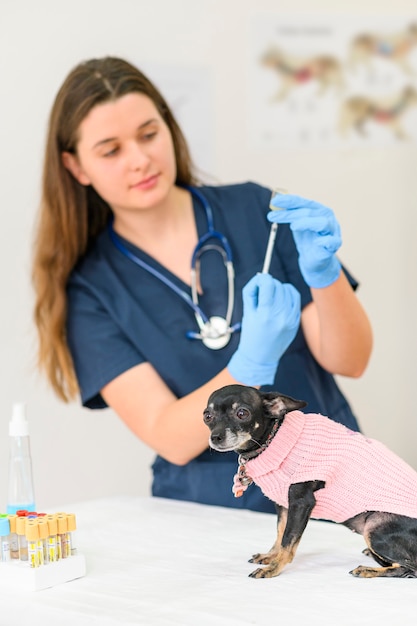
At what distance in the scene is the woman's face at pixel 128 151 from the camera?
1598 mm

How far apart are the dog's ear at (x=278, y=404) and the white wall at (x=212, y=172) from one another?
151 centimetres

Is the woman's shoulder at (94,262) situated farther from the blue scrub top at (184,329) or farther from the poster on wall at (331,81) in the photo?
the poster on wall at (331,81)

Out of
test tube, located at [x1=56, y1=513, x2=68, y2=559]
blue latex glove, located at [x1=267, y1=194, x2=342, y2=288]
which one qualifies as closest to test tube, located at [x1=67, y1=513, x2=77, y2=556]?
test tube, located at [x1=56, y1=513, x2=68, y2=559]

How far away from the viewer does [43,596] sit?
1.01 m

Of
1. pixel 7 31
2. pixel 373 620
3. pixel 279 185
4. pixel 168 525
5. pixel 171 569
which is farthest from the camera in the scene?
pixel 279 185

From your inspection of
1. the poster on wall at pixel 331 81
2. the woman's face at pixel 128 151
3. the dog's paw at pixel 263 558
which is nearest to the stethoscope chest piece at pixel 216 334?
the woman's face at pixel 128 151

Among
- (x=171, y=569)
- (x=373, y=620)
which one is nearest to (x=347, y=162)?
(x=171, y=569)

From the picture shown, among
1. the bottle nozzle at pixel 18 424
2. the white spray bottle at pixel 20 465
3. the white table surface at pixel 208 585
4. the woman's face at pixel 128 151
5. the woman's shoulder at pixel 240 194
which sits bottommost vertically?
the white table surface at pixel 208 585

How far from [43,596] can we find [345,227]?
6.05 feet

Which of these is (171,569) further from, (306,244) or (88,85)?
(88,85)

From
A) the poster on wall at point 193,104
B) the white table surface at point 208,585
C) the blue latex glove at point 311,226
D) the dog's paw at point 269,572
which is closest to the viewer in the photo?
the white table surface at point 208,585

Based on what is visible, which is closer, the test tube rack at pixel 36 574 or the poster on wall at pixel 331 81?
the test tube rack at pixel 36 574

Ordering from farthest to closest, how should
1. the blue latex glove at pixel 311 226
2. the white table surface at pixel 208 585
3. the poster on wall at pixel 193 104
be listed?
the poster on wall at pixel 193 104 < the blue latex glove at pixel 311 226 < the white table surface at pixel 208 585

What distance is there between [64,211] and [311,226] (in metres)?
0.76
